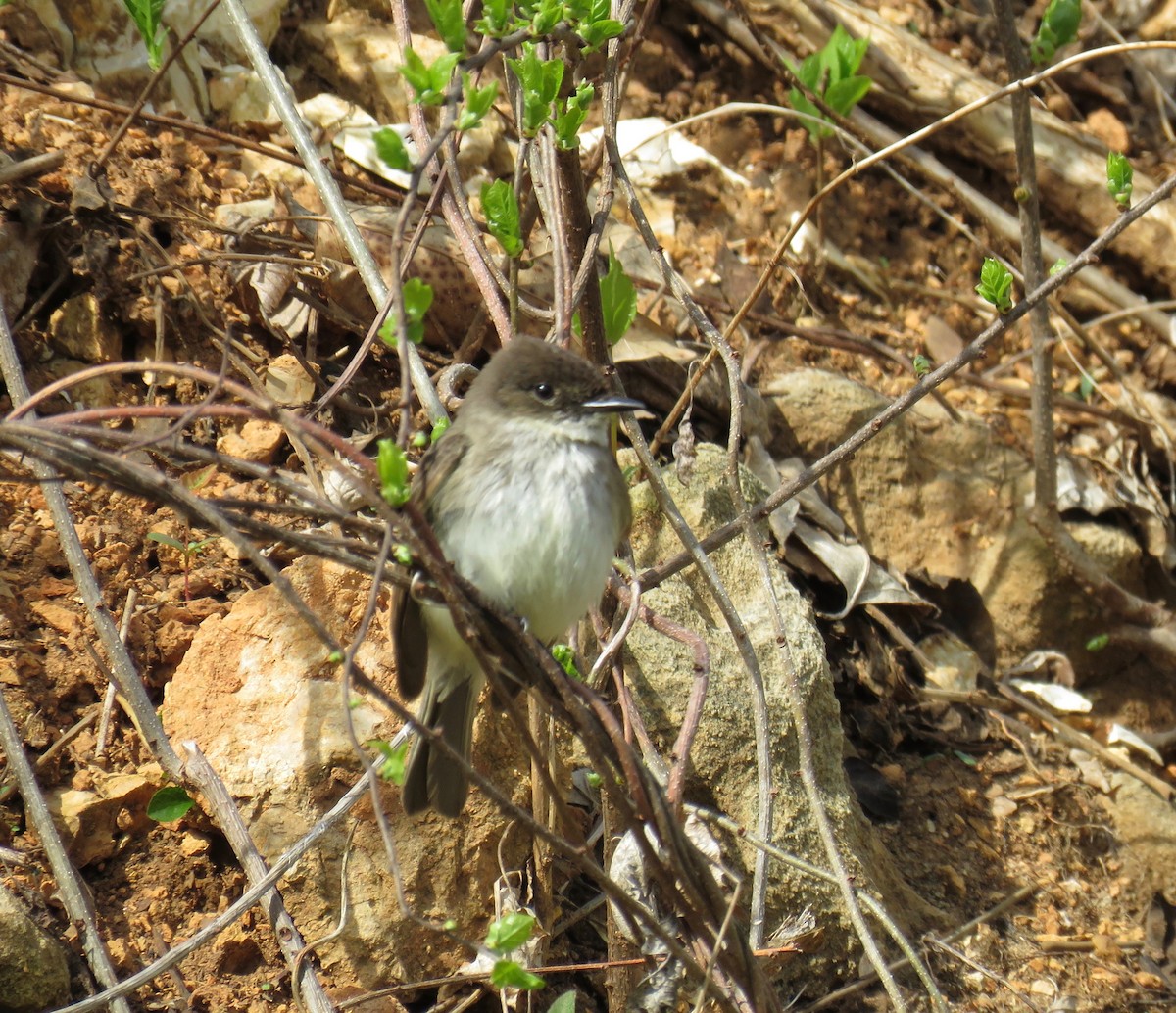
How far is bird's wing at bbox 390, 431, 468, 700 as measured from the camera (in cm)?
306

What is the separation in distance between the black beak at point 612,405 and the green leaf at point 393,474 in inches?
46.5

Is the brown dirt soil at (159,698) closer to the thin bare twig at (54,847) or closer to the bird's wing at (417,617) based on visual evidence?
the thin bare twig at (54,847)

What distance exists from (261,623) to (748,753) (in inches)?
57.5

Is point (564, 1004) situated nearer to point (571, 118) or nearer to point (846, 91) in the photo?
point (571, 118)

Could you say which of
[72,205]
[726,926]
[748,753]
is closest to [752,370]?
[748,753]

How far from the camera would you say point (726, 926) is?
2475 mm

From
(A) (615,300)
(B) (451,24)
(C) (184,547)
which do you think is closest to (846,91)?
(A) (615,300)

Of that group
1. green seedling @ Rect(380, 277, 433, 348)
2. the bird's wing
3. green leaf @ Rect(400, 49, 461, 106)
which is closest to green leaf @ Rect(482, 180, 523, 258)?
the bird's wing

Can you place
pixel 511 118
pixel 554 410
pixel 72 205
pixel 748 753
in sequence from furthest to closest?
pixel 511 118
pixel 72 205
pixel 748 753
pixel 554 410

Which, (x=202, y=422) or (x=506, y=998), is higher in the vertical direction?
(x=202, y=422)

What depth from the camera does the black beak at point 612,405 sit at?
10.2 ft

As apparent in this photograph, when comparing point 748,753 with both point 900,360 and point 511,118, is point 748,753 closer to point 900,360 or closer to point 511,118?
point 900,360

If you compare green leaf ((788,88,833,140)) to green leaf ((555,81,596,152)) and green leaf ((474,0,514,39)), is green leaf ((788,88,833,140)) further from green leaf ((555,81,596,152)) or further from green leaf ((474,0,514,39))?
green leaf ((474,0,514,39))

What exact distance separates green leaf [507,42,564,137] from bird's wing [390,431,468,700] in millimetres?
757
